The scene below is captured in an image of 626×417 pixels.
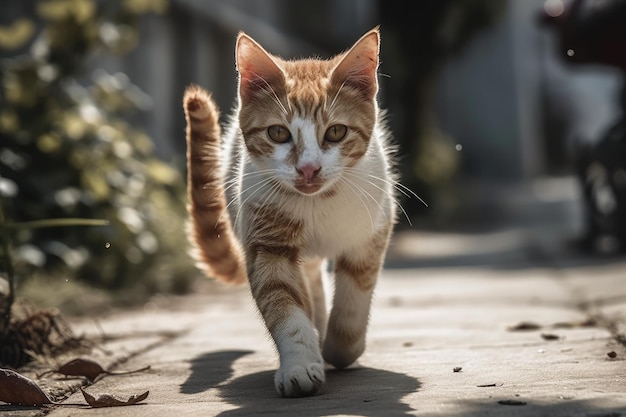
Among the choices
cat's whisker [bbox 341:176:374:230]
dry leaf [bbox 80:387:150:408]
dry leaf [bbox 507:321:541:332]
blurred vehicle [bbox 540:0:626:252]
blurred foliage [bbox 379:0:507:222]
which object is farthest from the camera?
blurred foliage [bbox 379:0:507:222]

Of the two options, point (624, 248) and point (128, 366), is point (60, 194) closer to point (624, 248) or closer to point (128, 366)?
point (128, 366)

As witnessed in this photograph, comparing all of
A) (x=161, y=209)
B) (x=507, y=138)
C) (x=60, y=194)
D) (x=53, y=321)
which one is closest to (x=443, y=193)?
(x=507, y=138)

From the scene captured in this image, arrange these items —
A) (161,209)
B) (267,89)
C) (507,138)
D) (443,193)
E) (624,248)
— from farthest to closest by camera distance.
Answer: (507,138), (443,193), (624,248), (161,209), (267,89)

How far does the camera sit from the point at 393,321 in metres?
4.57

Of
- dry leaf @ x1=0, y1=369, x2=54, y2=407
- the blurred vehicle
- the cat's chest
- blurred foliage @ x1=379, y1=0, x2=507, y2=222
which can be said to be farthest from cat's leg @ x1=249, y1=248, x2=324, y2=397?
blurred foliage @ x1=379, y1=0, x2=507, y2=222

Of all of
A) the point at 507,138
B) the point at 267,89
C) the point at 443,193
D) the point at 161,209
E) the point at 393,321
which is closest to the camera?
the point at 267,89

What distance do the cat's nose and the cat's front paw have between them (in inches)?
24.2

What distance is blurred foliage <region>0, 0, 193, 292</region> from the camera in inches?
213

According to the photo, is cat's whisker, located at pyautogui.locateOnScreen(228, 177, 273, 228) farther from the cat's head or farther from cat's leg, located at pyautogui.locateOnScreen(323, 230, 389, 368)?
cat's leg, located at pyautogui.locateOnScreen(323, 230, 389, 368)

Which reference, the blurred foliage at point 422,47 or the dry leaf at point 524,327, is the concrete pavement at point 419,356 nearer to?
the dry leaf at point 524,327

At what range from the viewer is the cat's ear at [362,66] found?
3262 mm

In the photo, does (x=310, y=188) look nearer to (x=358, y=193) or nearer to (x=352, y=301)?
(x=358, y=193)

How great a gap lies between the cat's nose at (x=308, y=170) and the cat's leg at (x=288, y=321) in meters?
0.31

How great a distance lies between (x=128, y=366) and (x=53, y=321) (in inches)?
15.3
